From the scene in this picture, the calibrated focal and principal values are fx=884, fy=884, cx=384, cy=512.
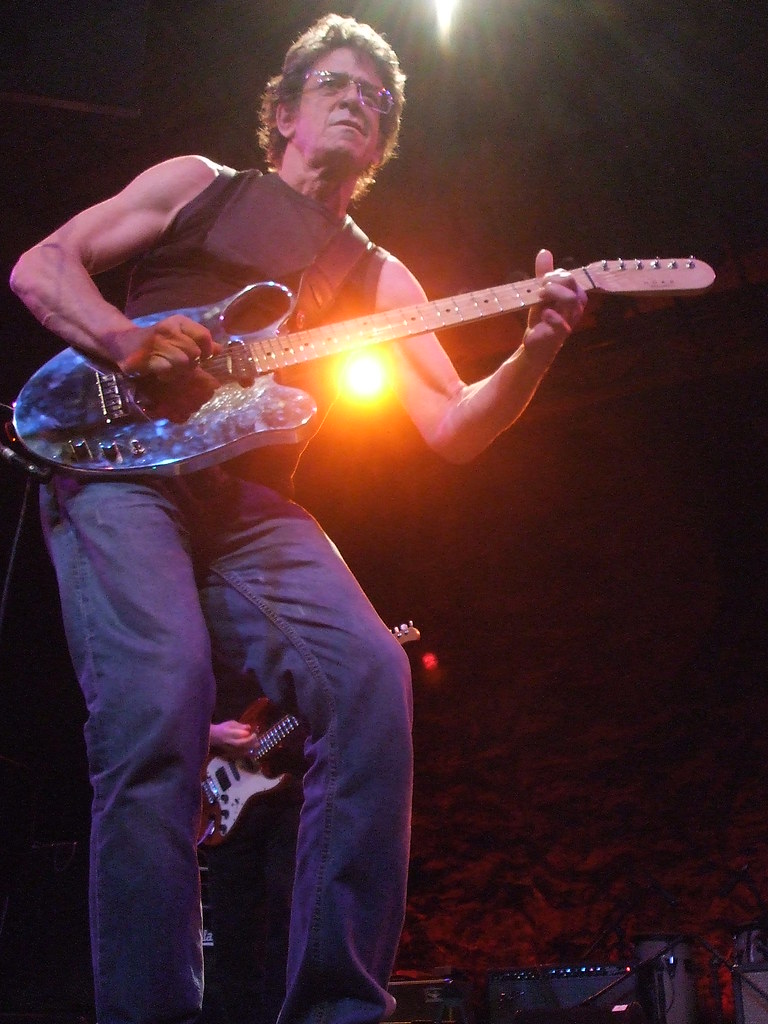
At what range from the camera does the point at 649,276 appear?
2775mm

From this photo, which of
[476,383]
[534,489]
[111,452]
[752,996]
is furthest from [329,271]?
[534,489]

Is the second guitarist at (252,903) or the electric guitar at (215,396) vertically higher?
the electric guitar at (215,396)

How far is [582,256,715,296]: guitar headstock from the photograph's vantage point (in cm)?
268

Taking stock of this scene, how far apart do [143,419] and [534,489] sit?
578 centimetres

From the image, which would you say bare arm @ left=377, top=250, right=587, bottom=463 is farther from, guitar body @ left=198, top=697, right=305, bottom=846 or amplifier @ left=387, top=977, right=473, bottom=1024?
amplifier @ left=387, top=977, right=473, bottom=1024

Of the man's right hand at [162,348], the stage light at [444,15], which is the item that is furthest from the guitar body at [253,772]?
the stage light at [444,15]

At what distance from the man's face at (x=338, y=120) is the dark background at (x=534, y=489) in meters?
1.80

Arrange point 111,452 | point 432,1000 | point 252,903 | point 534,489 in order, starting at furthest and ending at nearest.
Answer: point 534,489, point 432,1000, point 252,903, point 111,452

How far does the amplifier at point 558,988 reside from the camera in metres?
5.05

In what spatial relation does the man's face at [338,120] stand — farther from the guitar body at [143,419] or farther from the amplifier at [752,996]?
the amplifier at [752,996]

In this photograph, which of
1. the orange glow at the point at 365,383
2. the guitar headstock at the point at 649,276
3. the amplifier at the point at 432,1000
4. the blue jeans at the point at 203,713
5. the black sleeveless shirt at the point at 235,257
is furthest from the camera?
the orange glow at the point at 365,383

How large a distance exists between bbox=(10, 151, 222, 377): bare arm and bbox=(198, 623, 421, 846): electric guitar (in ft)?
7.31

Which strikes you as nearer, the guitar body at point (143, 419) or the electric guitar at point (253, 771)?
the guitar body at point (143, 419)

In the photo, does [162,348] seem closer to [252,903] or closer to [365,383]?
[252,903]
